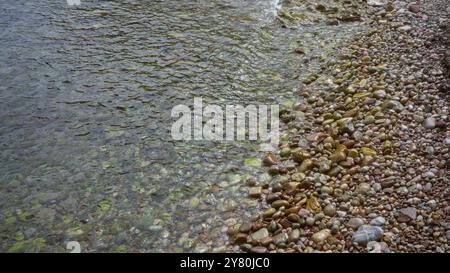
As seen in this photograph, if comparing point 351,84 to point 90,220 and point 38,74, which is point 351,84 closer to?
point 90,220

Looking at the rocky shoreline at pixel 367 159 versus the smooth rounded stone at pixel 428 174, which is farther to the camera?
the smooth rounded stone at pixel 428 174

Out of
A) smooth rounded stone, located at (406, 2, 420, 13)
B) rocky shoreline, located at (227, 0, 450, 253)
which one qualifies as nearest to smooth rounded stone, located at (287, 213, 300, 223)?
rocky shoreline, located at (227, 0, 450, 253)

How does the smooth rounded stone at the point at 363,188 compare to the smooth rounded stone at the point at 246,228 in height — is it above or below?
above

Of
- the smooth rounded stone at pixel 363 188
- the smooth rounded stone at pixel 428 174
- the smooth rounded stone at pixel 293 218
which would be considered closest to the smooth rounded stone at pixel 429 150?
the smooth rounded stone at pixel 428 174

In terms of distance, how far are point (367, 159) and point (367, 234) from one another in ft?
3.74

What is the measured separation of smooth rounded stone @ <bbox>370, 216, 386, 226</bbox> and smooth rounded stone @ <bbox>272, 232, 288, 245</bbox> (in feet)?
2.79

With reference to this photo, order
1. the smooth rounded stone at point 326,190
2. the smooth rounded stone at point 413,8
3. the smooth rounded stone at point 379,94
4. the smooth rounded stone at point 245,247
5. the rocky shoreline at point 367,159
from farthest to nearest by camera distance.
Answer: the smooth rounded stone at point 413,8 → the smooth rounded stone at point 379,94 → the smooth rounded stone at point 326,190 → the smooth rounded stone at point 245,247 → the rocky shoreline at point 367,159

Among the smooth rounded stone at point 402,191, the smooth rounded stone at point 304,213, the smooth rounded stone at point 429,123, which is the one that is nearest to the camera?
the smooth rounded stone at point 402,191

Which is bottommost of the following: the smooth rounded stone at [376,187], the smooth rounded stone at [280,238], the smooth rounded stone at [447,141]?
the smooth rounded stone at [280,238]

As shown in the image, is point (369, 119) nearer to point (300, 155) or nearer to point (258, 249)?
point (300, 155)

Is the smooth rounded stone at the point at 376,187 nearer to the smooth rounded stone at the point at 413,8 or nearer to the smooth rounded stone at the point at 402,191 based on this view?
the smooth rounded stone at the point at 402,191

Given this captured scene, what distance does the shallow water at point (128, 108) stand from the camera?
170 inches

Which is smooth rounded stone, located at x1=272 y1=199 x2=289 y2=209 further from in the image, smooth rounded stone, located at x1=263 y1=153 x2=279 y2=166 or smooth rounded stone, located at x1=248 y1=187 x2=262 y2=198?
smooth rounded stone, located at x1=263 y1=153 x2=279 y2=166

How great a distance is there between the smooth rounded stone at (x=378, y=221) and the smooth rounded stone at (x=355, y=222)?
9 cm
